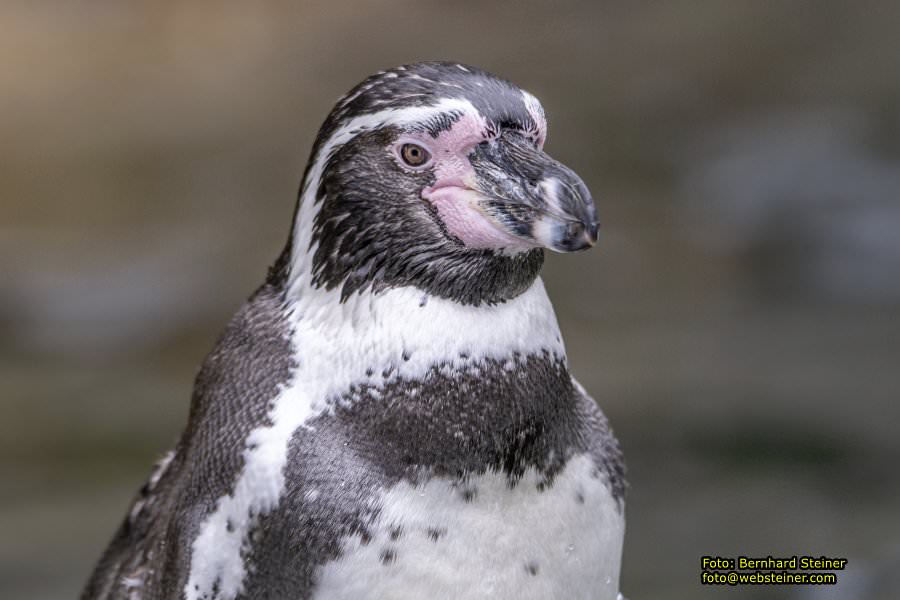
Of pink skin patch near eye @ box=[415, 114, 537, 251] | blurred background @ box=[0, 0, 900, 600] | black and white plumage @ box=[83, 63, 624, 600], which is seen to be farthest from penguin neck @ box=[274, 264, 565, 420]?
blurred background @ box=[0, 0, 900, 600]

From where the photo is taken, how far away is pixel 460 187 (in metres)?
1.92

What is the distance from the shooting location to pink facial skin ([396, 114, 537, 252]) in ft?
6.22

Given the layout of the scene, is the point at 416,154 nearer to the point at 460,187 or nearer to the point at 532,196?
the point at 460,187

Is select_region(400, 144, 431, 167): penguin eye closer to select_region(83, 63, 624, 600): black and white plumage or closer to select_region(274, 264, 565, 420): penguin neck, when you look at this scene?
select_region(83, 63, 624, 600): black and white plumage

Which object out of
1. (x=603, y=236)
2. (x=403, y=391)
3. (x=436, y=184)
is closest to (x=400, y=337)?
(x=403, y=391)

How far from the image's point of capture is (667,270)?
6059mm

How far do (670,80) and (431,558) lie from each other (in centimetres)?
502

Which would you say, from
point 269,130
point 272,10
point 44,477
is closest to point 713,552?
point 44,477

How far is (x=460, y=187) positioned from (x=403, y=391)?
31 centimetres

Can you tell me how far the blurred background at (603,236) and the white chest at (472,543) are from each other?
6.87 feet

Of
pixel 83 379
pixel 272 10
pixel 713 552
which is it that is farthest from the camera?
pixel 272 10

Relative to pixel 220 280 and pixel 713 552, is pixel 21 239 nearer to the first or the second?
pixel 220 280

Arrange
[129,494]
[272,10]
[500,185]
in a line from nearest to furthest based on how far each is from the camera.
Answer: [500,185] → [129,494] → [272,10]

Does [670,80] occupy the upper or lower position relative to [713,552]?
upper
